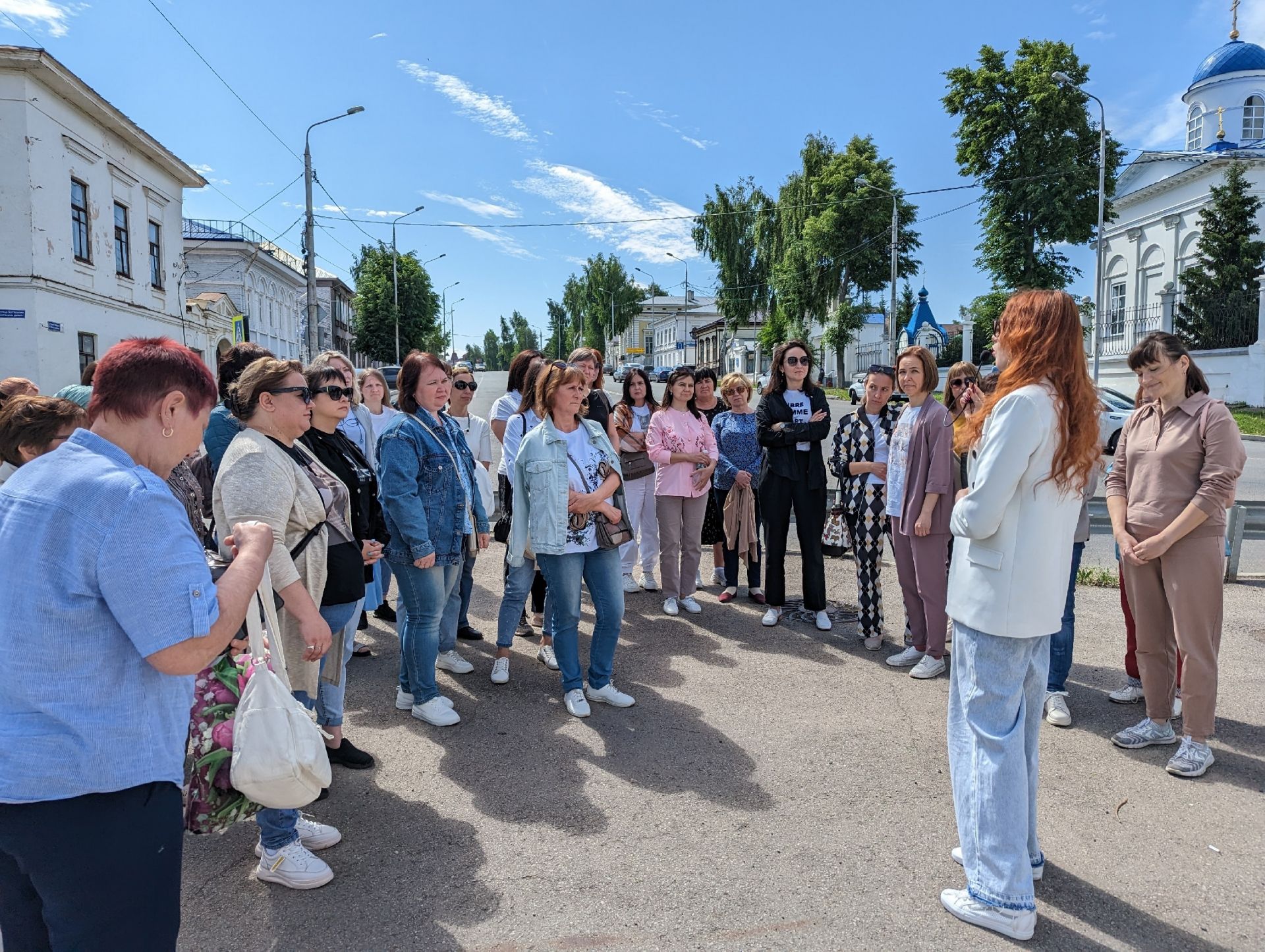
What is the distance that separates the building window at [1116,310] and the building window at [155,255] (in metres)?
38.2

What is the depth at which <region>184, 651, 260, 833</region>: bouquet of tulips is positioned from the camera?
7.91ft

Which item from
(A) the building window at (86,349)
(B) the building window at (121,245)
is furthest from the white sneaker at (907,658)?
(B) the building window at (121,245)

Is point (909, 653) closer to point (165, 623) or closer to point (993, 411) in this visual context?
point (993, 411)

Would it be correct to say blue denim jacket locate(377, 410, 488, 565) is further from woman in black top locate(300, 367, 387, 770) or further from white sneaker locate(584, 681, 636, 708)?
white sneaker locate(584, 681, 636, 708)

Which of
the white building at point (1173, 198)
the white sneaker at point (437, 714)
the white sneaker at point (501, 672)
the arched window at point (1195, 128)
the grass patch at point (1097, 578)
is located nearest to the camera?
the white sneaker at point (437, 714)

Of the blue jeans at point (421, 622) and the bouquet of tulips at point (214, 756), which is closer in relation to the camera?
the bouquet of tulips at point (214, 756)

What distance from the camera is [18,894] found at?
176 centimetres

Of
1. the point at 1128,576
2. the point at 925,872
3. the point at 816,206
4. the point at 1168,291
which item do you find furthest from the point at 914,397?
the point at 816,206

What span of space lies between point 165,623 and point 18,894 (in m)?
0.71

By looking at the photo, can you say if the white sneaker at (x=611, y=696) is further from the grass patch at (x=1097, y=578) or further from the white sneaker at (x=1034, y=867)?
the grass patch at (x=1097, y=578)

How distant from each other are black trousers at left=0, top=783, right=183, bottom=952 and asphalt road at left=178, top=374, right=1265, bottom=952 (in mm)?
72

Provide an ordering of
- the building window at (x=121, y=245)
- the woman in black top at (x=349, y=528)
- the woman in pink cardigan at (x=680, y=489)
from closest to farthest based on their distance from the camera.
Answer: the woman in black top at (x=349, y=528)
the woman in pink cardigan at (x=680, y=489)
the building window at (x=121, y=245)

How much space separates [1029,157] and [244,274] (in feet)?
119

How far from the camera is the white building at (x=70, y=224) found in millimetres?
19547
